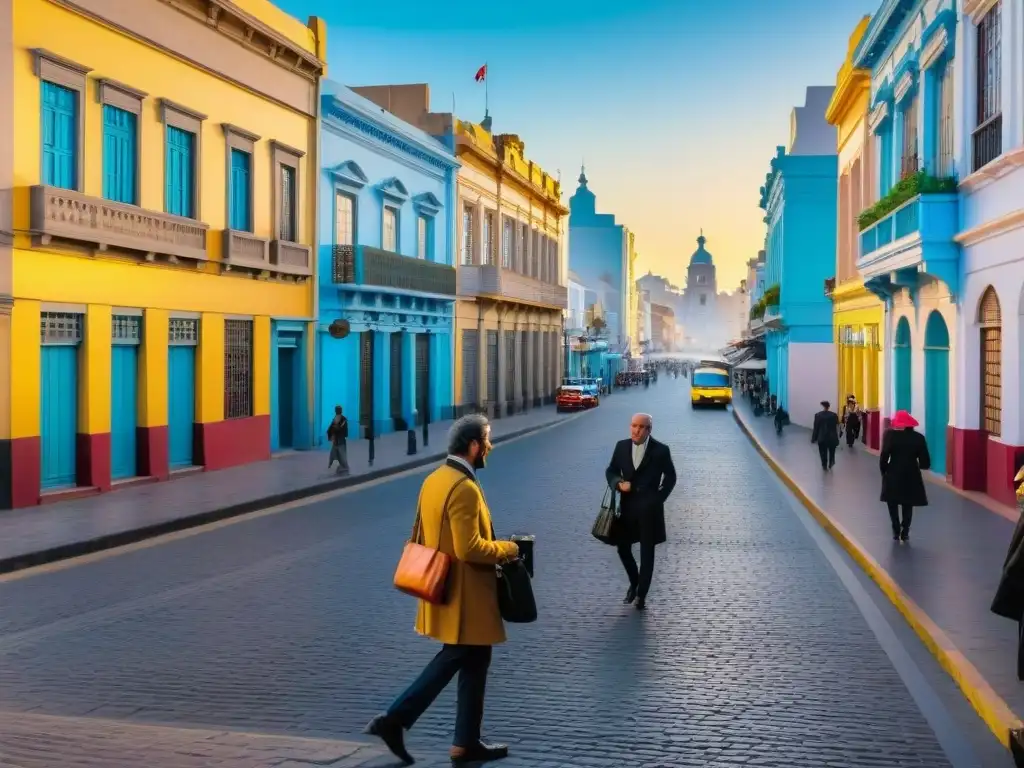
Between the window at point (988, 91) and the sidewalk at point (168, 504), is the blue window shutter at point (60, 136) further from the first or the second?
the window at point (988, 91)

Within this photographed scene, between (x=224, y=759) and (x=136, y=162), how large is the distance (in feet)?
51.2

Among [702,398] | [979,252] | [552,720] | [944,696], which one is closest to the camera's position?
[552,720]

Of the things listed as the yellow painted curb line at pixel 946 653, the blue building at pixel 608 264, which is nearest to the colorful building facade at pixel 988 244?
the yellow painted curb line at pixel 946 653

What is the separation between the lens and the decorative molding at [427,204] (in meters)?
36.8

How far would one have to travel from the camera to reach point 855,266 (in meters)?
32.3

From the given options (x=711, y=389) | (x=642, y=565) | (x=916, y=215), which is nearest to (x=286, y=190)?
(x=916, y=215)

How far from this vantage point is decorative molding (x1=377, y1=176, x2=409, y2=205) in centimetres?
3359

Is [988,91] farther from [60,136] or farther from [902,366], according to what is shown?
[60,136]

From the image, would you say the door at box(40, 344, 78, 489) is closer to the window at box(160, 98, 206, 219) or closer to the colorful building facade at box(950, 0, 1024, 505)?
the window at box(160, 98, 206, 219)

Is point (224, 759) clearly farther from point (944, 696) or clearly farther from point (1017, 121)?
point (1017, 121)

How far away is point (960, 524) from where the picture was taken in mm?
15430

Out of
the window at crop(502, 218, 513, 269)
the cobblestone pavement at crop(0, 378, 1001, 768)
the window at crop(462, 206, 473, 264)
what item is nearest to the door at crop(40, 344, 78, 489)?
the cobblestone pavement at crop(0, 378, 1001, 768)

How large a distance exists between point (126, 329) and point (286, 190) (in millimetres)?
7610

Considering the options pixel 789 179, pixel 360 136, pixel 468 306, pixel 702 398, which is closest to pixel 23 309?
pixel 360 136
